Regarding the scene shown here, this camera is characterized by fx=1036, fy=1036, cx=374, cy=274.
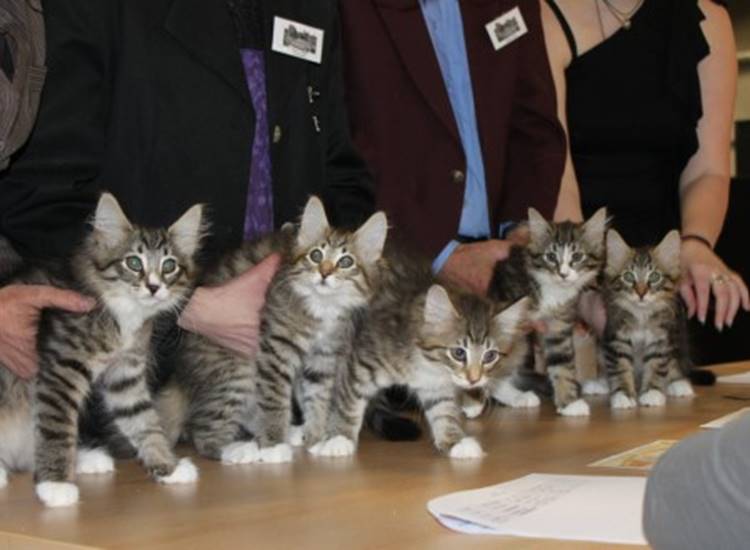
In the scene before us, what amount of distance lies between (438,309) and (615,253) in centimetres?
83

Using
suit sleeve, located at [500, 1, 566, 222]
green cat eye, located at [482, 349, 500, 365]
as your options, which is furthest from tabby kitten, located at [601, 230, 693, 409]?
green cat eye, located at [482, 349, 500, 365]

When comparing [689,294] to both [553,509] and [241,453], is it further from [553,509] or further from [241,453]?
[553,509]

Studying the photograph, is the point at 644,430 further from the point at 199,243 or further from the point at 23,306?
the point at 23,306

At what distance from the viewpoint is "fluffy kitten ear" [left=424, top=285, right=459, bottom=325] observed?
75.9 inches

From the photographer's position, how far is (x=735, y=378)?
9.29 feet

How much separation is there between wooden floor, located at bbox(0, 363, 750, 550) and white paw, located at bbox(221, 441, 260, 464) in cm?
4

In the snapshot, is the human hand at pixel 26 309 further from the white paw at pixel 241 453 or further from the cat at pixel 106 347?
the white paw at pixel 241 453

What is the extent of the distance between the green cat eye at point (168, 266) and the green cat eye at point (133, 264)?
0.04 m

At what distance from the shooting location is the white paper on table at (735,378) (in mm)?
2762

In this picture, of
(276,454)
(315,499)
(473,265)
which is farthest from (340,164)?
(315,499)

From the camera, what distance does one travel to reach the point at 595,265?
8.60 ft

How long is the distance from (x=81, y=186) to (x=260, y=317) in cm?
41

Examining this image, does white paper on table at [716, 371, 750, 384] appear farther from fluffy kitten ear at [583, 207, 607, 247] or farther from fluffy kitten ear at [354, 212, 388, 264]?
fluffy kitten ear at [354, 212, 388, 264]

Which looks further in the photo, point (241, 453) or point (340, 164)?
point (340, 164)
